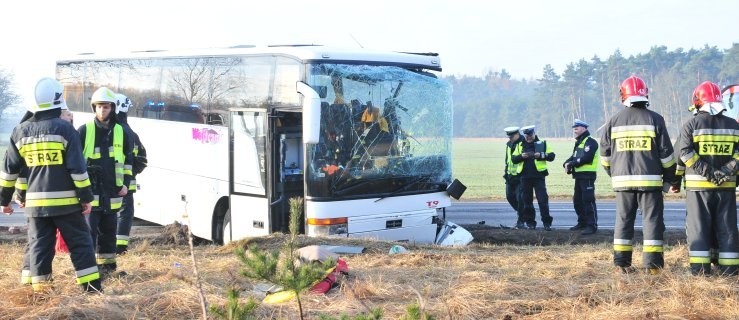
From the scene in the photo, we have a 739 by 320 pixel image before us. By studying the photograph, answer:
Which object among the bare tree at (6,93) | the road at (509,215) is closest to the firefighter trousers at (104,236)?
the road at (509,215)

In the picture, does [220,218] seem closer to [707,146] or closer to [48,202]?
[48,202]

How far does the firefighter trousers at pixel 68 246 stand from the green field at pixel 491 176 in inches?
858

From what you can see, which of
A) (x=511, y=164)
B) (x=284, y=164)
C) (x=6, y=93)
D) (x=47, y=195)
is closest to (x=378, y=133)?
(x=284, y=164)

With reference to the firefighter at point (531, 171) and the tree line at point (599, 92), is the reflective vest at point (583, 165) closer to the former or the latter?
the firefighter at point (531, 171)

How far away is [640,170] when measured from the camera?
8539 millimetres

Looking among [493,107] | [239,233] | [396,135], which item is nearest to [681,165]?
[396,135]

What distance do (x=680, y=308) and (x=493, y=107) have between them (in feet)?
323

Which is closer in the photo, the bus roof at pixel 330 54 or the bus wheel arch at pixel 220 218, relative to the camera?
the bus roof at pixel 330 54

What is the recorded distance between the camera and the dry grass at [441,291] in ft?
22.1

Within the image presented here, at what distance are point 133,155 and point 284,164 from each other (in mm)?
3044

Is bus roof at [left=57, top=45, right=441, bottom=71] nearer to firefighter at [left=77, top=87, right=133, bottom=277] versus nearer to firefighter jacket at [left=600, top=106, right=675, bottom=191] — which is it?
firefighter at [left=77, top=87, right=133, bottom=277]

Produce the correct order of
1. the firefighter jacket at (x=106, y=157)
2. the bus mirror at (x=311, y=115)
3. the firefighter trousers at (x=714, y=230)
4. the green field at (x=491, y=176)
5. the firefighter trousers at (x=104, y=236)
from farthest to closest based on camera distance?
1. the green field at (x=491, y=176)
2. the bus mirror at (x=311, y=115)
3. the firefighter jacket at (x=106, y=157)
4. the firefighter trousers at (x=104, y=236)
5. the firefighter trousers at (x=714, y=230)

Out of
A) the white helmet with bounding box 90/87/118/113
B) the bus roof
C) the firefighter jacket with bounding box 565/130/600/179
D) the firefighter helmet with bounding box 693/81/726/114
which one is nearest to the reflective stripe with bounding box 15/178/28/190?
the white helmet with bounding box 90/87/118/113

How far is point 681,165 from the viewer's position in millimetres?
8625
